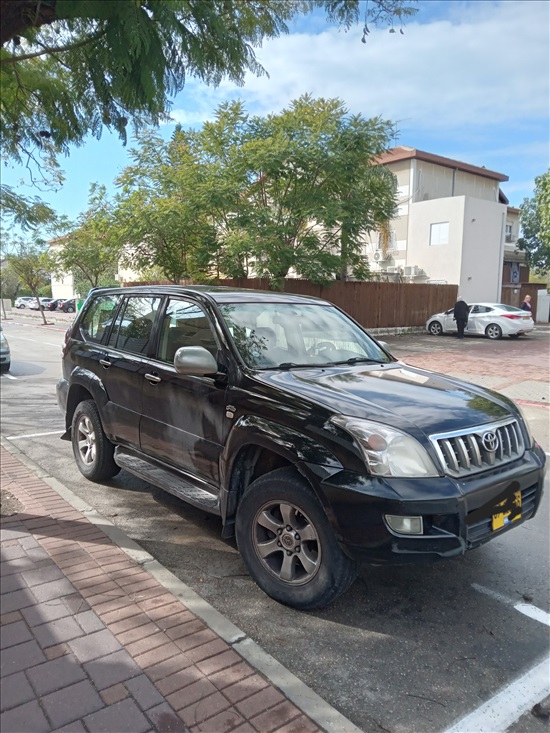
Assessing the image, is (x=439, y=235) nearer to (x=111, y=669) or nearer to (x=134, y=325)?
(x=134, y=325)

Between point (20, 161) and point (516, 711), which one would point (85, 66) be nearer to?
point (20, 161)

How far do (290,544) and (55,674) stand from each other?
1321 millimetres

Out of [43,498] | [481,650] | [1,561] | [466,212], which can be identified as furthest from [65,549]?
[466,212]

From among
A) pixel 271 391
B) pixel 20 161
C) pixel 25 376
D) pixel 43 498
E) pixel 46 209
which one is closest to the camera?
pixel 271 391

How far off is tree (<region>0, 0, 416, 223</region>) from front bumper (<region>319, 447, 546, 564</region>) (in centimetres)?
254

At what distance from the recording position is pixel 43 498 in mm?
4570

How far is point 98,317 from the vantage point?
545 centimetres

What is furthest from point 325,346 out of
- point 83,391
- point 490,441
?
point 83,391

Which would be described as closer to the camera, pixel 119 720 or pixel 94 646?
pixel 119 720

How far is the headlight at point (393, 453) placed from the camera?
9.12ft

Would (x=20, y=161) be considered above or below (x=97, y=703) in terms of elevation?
above

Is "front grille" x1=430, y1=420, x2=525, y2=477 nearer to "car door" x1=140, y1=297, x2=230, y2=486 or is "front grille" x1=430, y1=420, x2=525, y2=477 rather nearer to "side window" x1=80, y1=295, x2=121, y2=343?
"car door" x1=140, y1=297, x2=230, y2=486

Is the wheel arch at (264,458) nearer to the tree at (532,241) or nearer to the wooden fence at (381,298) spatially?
the wooden fence at (381,298)

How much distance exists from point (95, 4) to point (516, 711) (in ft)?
13.1
